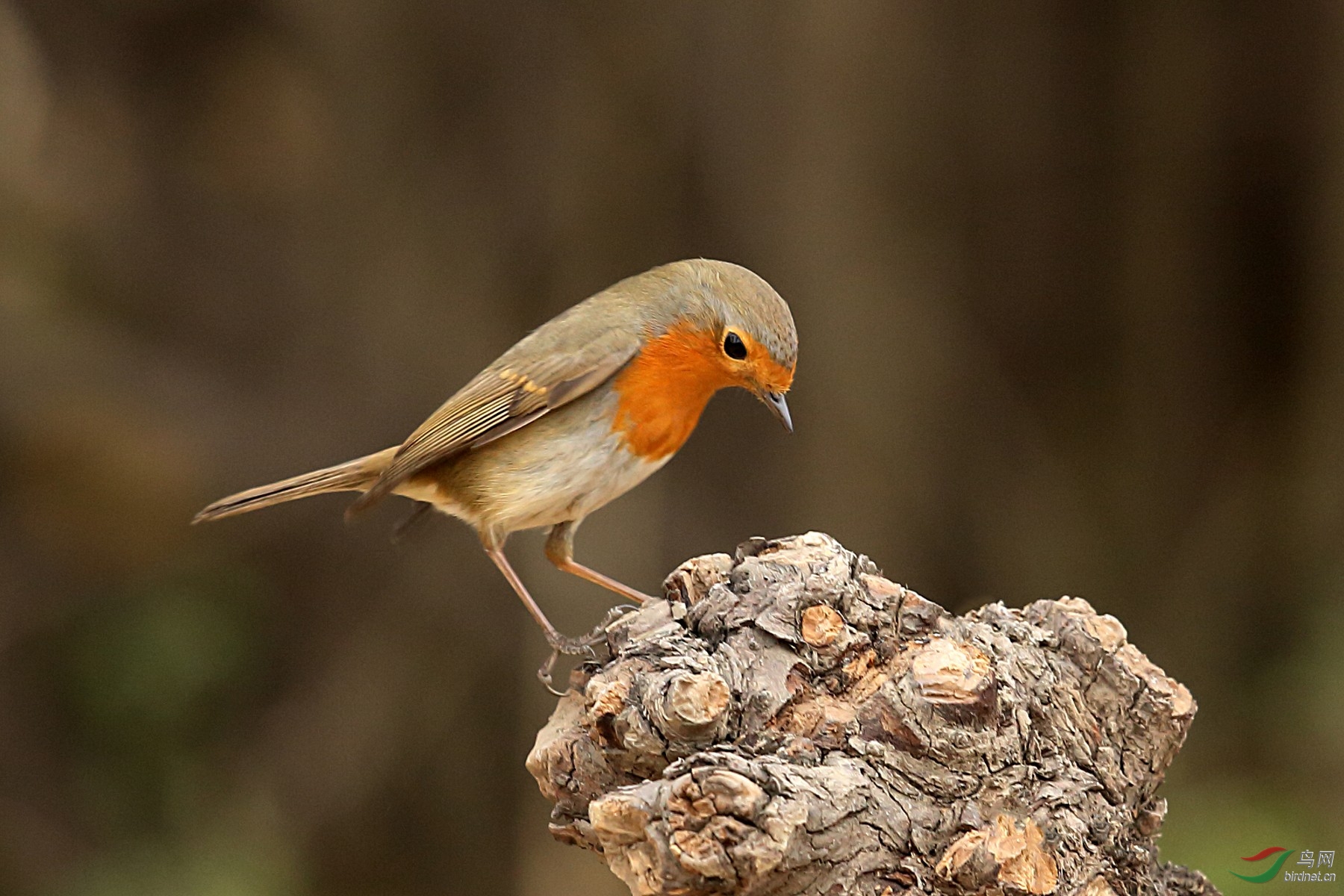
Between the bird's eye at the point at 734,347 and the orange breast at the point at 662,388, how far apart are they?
0.25 feet

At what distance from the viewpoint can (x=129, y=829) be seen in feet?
13.3

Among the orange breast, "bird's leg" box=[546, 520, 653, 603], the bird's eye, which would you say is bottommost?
"bird's leg" box=[546, 520, 653, 603]

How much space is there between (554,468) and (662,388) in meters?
0.26

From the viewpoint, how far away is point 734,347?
2.30 meters

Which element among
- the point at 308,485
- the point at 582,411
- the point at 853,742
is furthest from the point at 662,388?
the point at 853,742

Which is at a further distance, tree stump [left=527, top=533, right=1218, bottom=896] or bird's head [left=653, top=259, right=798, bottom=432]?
bird's head [left=653, top=259, right=798, bottom=432]

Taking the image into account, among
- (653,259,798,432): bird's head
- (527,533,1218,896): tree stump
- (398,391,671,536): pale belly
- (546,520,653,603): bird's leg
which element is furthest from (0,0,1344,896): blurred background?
(527,533,1218,896): tree stump

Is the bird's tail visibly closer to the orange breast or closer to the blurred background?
the orange breast

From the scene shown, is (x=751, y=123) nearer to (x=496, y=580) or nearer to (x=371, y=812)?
(x=496, y=580)

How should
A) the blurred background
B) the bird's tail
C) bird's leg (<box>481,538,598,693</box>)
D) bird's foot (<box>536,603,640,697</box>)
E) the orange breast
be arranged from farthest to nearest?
the blurred background
the bird's tail
the orange breast
bird's leg (<box>481,538,598,693</box>)
bird's foot (<box>536,603,640,697</box>)

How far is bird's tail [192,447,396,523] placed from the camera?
2643mm

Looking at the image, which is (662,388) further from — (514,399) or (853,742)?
(853,742)

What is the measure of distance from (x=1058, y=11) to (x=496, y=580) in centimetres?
300

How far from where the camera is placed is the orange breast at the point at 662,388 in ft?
7.91
